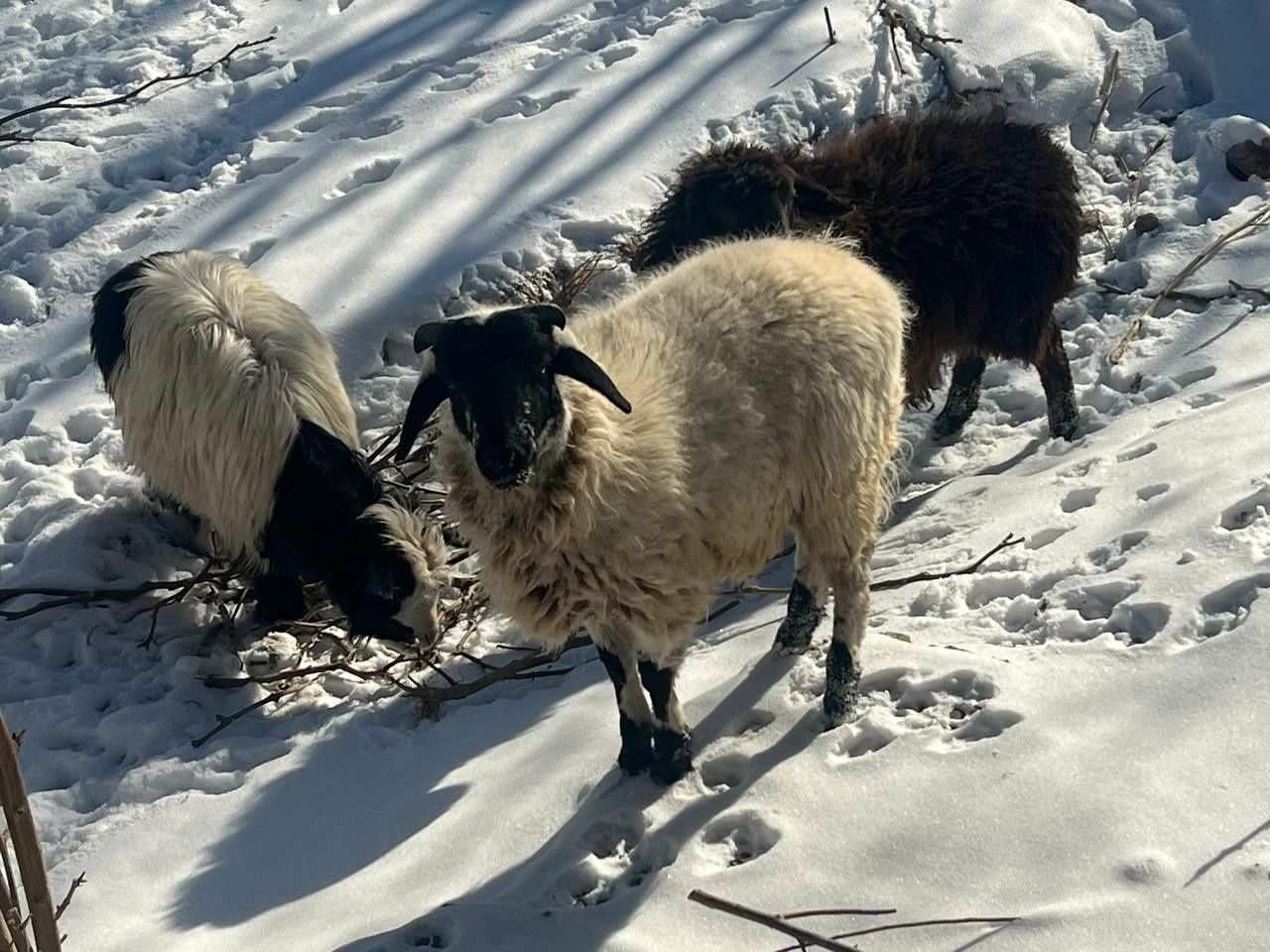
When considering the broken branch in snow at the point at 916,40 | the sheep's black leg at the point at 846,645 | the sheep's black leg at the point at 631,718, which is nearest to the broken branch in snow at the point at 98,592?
the sheep's black leg at the point at 631,718

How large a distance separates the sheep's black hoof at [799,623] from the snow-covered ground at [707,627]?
0.51 ft

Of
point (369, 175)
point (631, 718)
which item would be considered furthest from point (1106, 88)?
point (631, 718)

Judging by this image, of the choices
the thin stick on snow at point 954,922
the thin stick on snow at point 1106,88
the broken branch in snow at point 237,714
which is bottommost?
the broken branch in snow at point 237,714

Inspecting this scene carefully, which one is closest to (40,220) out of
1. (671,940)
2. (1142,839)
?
(671,940)

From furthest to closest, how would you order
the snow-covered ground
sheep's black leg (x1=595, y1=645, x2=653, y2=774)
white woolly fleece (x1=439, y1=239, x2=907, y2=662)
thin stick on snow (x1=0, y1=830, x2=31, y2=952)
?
1. sheep's black leg (x1=595, y1=645, x2=653, y2=774)
2. white woolly fleece (x1=439, y1=239, x2=907, y2=662)
3. the snow-covered ground
4. thin stick on snow (x1=0, y1=830, x2=31, y2=952)

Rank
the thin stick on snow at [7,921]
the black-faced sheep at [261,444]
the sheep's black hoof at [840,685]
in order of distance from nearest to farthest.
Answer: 1. the thin stick on snow at [7,921]
2. the sheep's black hoof at [840,685]
3. the black-faced sheep at [261,444]

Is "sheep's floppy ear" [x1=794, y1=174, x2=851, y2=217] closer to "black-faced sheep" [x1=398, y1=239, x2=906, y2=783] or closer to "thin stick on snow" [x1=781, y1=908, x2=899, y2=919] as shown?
"black-faced sheep" [x1=398, y1=239, x2=906, y2=783]

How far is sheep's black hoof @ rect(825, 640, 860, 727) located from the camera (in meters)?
3.87

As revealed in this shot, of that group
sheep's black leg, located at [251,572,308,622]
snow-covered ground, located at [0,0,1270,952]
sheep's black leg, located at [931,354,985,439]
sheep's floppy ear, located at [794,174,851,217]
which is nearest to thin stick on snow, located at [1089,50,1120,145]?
snow-covered ground, located at [0,0,1270,952]

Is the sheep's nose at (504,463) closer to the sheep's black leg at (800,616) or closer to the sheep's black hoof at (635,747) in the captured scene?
the sheep's black hoof at (635,747)

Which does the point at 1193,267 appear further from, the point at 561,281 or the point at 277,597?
the point at 277,597

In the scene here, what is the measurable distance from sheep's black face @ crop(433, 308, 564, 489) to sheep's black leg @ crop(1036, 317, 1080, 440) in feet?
11.0

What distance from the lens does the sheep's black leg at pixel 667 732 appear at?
3.78m

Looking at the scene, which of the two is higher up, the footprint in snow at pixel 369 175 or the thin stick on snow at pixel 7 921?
the footprint in snow at pixel 369 175
